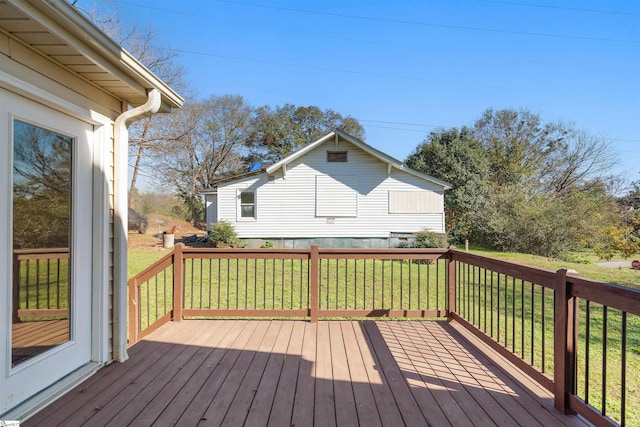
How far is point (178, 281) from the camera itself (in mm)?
3625

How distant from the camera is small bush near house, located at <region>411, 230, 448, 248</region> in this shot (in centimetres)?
1112

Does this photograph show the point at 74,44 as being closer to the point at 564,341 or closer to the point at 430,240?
the point at 564,341

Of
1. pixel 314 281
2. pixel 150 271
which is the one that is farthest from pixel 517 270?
pixel 150 271

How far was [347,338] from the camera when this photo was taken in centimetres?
322

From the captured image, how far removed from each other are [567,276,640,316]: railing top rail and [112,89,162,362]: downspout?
288 centimetres

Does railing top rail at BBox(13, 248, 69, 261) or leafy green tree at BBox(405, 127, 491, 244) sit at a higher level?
leafy green tree at BBox(405, 127, 491, 244)

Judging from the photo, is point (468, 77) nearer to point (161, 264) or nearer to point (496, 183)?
A: point (496, 183)

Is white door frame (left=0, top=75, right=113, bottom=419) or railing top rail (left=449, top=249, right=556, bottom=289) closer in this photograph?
railing top rail (left=449, top=249, right=556, bottom=289)

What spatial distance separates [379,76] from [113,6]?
9.75 metres

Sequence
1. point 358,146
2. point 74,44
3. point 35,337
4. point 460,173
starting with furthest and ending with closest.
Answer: point 460,173, point 358,146, point 35,337, point 74,44

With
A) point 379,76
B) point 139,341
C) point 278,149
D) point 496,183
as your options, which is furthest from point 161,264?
point 278,149

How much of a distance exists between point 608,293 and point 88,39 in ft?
9.47

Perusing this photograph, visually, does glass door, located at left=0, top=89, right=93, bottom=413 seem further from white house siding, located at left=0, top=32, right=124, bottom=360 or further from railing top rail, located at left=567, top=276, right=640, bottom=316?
railing top rail, located at left=567, top=276, right=640, bottom=316

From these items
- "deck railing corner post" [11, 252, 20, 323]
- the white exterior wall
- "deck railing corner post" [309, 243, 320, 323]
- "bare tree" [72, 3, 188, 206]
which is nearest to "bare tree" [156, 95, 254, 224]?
"bare tree" [72, 3, 188, 206]
